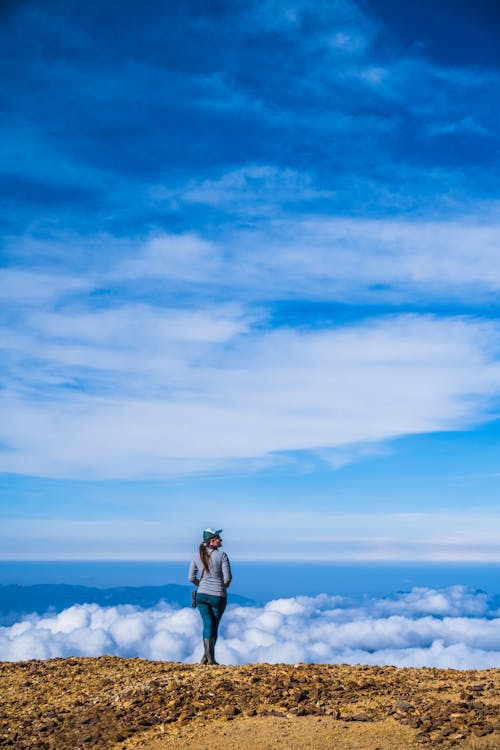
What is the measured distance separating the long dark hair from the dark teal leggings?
2.15 ft

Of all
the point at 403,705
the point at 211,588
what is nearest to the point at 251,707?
the point at 403,705

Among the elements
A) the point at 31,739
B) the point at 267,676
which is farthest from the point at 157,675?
the point at 31,739

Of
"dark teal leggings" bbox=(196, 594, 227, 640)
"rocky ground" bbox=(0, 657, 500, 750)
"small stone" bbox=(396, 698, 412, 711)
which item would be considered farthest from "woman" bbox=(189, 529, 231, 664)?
"small stone" bbox=(396, 698, 412, 711)

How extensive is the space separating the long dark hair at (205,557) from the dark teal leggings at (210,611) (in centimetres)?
66

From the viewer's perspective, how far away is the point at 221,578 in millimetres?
17906

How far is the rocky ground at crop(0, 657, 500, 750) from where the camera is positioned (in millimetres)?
11570

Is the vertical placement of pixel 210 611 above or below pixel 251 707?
above

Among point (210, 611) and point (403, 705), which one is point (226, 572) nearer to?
point (210, 611)

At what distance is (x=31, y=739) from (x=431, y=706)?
7.14 meters

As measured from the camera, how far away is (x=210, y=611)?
17891 millimetres

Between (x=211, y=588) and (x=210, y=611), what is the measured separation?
63cm

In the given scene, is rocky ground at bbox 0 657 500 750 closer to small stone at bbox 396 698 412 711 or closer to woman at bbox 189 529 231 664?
small stone at bbox 396 698 412 711

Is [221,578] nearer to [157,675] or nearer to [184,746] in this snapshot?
[157,675]

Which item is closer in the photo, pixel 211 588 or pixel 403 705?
pixel 403 705
